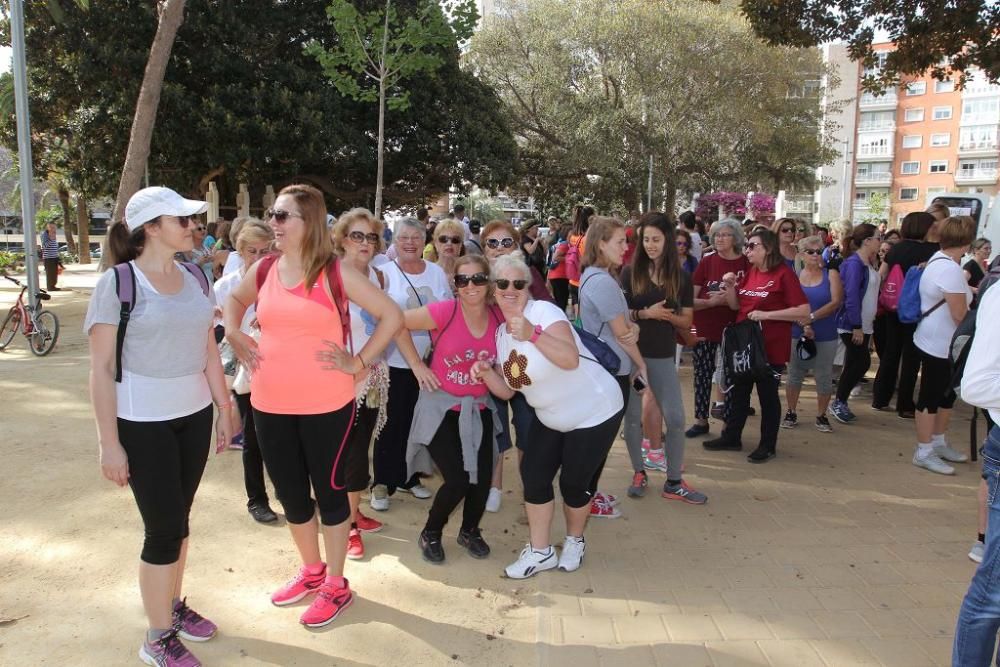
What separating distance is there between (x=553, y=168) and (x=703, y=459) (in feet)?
80.9

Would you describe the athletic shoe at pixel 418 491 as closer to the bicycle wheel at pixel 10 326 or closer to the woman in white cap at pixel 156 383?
the woman in white cap at pixel 156 383

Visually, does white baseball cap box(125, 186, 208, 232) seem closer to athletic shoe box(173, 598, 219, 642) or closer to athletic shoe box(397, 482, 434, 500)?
athletic shoe box(173, 598, 219, 642)

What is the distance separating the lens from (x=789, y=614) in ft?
10.7

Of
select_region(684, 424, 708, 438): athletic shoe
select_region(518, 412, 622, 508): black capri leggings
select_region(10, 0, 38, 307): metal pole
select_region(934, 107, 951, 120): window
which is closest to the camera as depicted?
select_region(518, 412, 622, 508): black capri leggings

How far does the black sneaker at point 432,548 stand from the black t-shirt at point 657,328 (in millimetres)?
1827

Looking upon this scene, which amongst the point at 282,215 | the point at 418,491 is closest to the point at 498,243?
the point at 418,491

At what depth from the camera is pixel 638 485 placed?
481 centimetres

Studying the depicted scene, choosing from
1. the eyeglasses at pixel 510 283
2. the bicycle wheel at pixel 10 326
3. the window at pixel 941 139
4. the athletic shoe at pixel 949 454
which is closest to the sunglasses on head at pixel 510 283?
the eyeglasses at pixel 510 283

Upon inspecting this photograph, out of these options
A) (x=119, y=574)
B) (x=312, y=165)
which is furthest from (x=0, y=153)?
(x=119, y=574)

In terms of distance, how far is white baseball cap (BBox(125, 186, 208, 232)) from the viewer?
269 centimetres

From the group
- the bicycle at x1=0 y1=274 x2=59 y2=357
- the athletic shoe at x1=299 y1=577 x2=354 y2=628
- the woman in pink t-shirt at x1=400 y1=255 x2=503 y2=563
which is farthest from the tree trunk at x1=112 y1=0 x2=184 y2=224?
the athletic shoe at x1=299 y1=577 x2=354 y2=628

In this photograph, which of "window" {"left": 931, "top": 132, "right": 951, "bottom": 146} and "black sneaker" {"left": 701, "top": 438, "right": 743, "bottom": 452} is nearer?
"black sneaker" {"left": 701, "top": 438, "right": 743, "bottom": 452}

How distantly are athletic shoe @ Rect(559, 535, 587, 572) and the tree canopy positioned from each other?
897cm

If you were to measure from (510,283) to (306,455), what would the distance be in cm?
120
